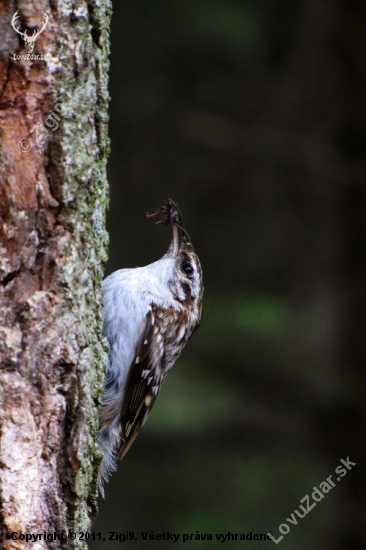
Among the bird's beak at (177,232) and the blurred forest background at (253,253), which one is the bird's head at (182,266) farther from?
the blurred forest background at (253,253)

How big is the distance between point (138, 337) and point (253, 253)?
6.91ft

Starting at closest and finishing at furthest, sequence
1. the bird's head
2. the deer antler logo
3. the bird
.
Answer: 1. the deer antler logo
2. the bird
3. the bird's head

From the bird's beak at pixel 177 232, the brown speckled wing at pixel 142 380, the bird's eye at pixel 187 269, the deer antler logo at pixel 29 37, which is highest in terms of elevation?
the deer antler logo at pixel 29 37

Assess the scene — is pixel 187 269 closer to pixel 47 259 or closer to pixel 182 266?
pixel 182 266

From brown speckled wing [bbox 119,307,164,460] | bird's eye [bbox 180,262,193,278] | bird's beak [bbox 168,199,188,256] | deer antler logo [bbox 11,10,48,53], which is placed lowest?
brown speckled wing [bbox 119,307,164,460]

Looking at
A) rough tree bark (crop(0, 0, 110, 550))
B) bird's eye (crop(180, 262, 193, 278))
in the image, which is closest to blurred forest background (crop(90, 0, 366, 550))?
bird's eye (crop(180, 262, 193, 278))

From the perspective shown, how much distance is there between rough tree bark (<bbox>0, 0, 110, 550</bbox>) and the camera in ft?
6.63

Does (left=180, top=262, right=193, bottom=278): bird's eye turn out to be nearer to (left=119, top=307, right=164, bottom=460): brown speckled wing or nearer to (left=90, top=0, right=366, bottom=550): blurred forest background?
(left=119, top=307, right=164, bottom=460): brown speckled wing

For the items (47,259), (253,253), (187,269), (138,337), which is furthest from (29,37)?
(253,253)

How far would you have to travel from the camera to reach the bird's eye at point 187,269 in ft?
11.8

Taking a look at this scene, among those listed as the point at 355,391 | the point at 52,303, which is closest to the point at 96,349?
the point at 52,303

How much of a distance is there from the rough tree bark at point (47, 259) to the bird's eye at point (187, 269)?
137cm

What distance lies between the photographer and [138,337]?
10.8ft

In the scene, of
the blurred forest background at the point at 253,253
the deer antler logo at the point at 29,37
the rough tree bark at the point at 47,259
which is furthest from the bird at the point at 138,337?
the deer antler logo at the point at 29,37
